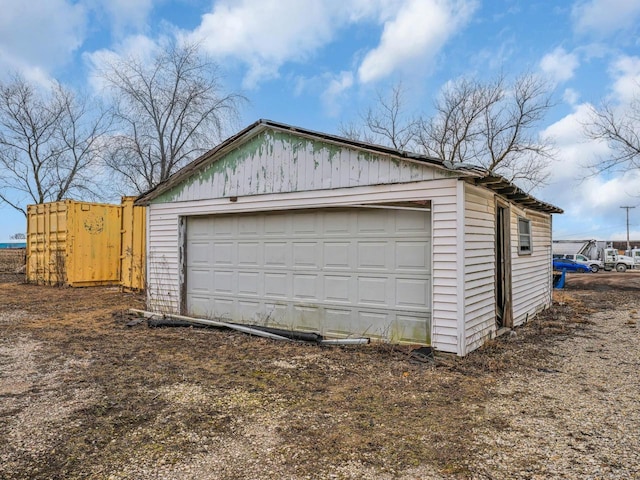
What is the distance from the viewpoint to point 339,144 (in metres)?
6.50

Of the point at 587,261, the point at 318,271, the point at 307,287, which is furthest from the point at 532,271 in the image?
the point at 587,261

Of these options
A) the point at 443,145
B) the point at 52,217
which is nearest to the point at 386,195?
the point at 52,217

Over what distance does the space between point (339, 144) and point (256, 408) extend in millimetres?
4041

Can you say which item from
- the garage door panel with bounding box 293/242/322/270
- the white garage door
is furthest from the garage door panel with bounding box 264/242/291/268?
the garage door panel with bounding box 293/242/322/270

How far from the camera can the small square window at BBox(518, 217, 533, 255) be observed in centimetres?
849

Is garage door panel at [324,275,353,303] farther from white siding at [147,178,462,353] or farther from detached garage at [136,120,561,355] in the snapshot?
white siding at [147,178,462,353]

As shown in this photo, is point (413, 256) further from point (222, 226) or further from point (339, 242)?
point (222, 226)

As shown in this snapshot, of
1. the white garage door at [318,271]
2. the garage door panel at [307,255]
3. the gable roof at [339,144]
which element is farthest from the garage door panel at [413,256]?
the garage door panel at [307,255]

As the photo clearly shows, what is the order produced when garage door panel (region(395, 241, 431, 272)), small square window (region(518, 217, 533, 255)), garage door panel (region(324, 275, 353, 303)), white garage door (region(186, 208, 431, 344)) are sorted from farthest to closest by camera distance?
1. small square window (region(518, 217, 533, 255))
2. garage door panel (region(324, 275, 353, 303))
3. white garage door (region(186, 208, 431, 344))
4. garage door panel (region(395, 241, 431, 272))

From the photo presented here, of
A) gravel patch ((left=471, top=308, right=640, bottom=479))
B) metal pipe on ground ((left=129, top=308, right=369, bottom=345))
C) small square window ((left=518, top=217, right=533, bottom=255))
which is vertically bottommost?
gravel patch ((left=471, top=308, right=640, bottom=479))

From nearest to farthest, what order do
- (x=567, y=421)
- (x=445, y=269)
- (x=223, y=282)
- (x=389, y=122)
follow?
1. (x=567, y=421)
2. (x=445, y=269)
3. (x=223, y=282)
4. (x=389, y=122)

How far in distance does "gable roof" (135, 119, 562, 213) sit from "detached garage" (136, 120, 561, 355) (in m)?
0.03

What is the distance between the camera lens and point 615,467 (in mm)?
2826

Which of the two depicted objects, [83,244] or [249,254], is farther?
[83,244]
